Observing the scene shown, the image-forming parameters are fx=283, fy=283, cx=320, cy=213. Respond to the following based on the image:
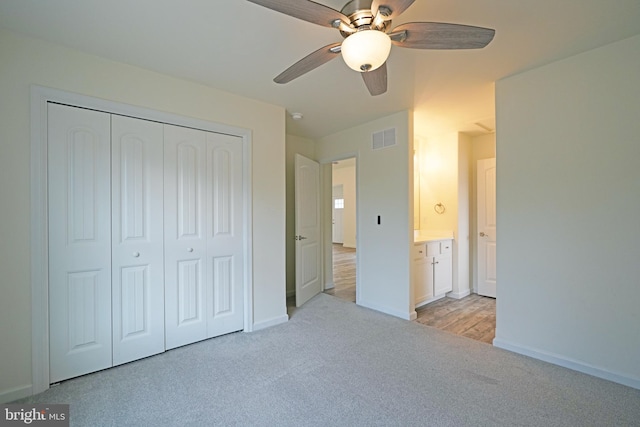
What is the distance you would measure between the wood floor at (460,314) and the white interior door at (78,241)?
9.44 feet

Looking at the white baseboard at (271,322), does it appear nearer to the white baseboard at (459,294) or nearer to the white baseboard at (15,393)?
the white baseboard at (15,393)

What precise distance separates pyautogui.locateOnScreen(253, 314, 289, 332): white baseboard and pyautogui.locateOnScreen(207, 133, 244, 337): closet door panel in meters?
0.15

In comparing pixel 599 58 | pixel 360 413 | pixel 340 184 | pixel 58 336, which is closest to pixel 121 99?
pixel 58 336

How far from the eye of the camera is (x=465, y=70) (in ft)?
7.79

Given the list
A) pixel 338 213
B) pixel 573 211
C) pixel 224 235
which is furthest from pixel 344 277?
pixel 338 213

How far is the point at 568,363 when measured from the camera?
221 cm

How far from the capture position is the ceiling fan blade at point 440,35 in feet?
4.32

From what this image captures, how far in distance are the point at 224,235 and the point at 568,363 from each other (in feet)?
10.2

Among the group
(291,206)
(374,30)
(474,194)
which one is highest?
(374,30)

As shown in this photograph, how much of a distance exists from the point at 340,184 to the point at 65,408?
9154 millimetres

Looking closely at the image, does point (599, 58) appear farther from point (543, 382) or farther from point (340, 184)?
point (340, 184)

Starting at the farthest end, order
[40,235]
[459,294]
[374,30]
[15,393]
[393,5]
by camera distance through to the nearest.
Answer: [459,294], [40,235], [15,393], [374,30], [393,5]

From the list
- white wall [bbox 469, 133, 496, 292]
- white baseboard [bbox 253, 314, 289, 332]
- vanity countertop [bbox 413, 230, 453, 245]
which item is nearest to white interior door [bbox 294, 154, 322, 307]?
white baseboard [bbox 253, 314, 289, 332]

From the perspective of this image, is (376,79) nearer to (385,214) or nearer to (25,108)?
(385,214)
